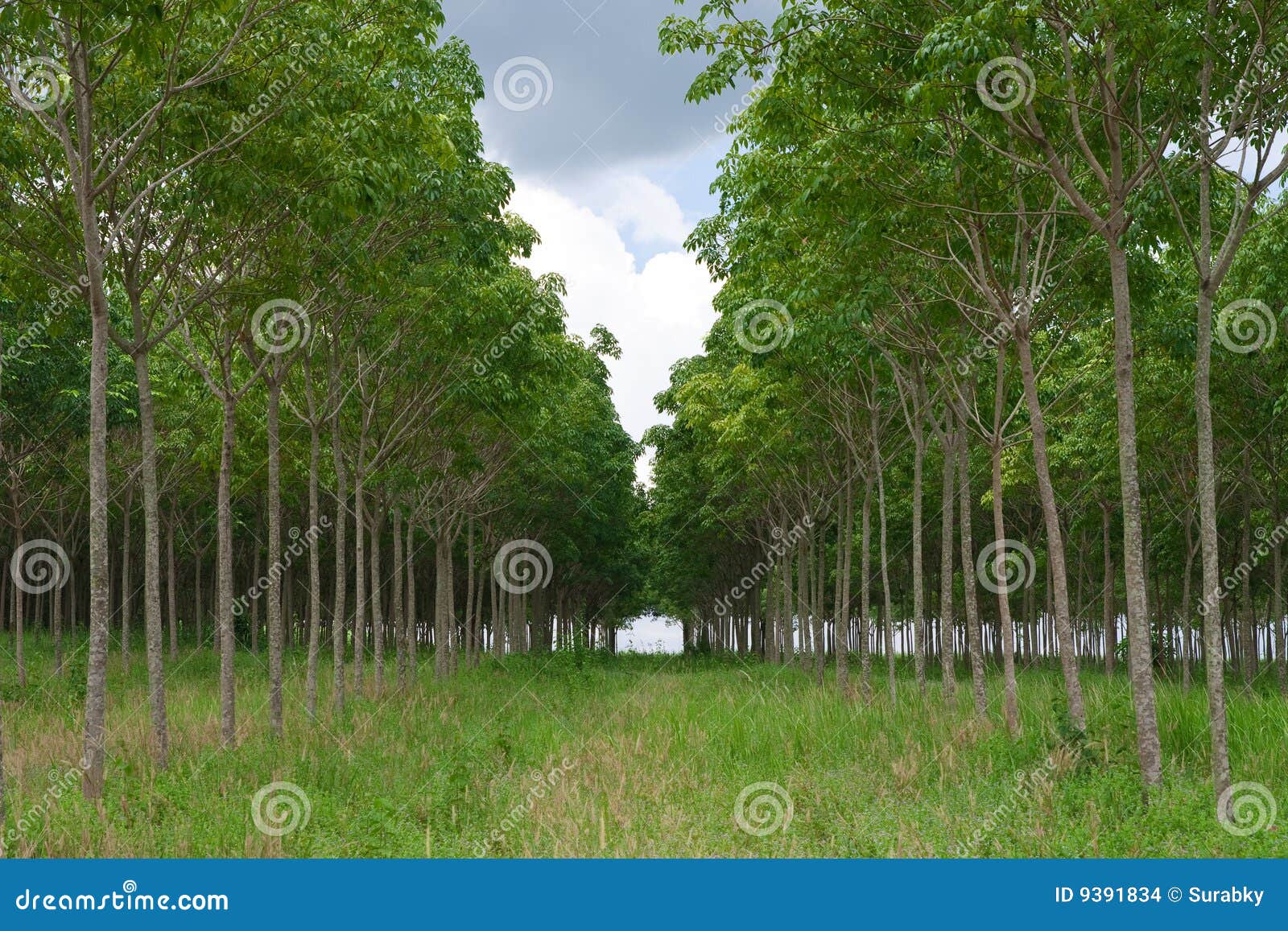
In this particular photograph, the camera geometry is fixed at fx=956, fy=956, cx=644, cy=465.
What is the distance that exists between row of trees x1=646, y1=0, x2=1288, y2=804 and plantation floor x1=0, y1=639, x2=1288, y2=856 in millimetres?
839

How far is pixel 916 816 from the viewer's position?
7938mm

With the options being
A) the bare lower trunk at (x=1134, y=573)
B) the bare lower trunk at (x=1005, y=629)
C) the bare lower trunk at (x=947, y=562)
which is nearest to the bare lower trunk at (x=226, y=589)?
the bare lower trunk at (x=1005, y=629)

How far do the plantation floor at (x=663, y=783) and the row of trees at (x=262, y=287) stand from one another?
3.38 feet

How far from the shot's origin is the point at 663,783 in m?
9.44

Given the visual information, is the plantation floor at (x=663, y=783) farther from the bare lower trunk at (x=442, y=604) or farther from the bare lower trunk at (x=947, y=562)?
the bare lower trunk at (x=442, y=604)

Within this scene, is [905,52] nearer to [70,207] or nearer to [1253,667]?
[70,207]

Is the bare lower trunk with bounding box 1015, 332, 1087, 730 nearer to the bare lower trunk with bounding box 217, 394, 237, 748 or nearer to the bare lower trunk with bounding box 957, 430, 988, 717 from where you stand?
the bare lower trunk with bounding box 957, 430, 988, 717

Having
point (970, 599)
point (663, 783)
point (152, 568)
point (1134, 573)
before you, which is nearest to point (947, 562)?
point (970, 599)

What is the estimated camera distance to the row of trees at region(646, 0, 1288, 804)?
25.3ft

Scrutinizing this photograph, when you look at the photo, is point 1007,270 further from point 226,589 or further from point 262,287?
point 226,589

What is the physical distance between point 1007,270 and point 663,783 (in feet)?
24.5

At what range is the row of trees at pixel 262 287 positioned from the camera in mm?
8273

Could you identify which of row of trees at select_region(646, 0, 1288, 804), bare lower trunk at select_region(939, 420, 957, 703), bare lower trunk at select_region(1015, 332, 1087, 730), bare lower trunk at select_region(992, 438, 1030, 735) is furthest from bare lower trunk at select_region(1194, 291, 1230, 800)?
bare lower trunk at select_region(939, 420, 957, 703)

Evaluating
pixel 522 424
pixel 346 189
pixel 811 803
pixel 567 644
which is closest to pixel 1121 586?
pixel 567 644
